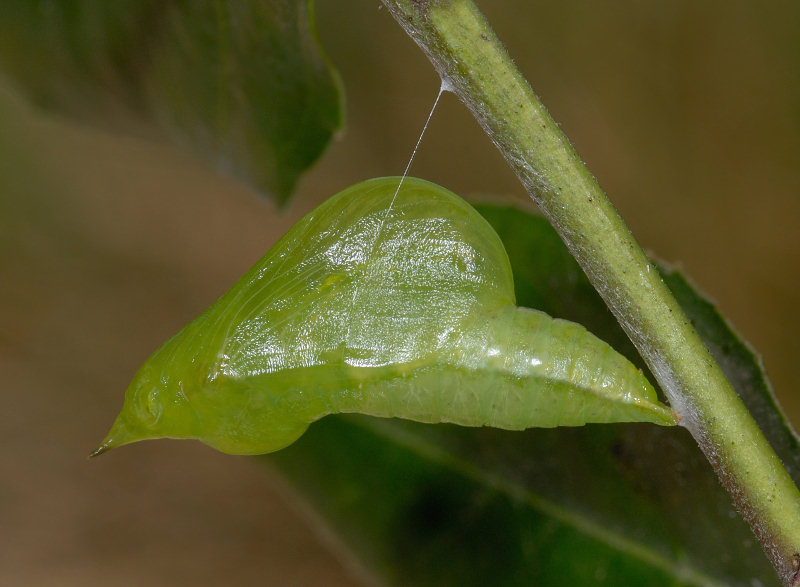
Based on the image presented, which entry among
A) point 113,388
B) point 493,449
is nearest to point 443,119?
point 113,388

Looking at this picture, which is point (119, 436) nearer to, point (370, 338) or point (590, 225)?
point (370, 338)

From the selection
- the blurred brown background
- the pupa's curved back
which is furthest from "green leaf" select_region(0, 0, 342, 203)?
the blurred brown background

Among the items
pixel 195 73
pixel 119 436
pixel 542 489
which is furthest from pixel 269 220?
pixel 119 436

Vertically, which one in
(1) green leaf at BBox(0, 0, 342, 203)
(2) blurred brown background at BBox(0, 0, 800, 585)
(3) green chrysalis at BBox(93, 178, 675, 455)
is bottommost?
(2) blurred brown background at BBox(0, 0, 800, 585)

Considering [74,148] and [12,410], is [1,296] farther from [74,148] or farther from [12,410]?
[74,148]

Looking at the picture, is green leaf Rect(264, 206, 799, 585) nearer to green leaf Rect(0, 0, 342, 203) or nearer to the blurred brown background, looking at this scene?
green leaf Rect(0, 0, 342, 203)
